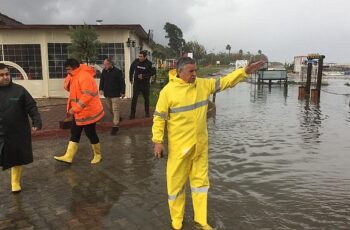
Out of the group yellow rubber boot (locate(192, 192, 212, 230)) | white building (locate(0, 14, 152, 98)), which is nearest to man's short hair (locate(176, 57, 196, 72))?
yellow rubber boot (locate(192, 192, 212, 230))

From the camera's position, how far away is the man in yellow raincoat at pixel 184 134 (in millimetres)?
4453

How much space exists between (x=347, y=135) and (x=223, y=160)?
419 centimetres

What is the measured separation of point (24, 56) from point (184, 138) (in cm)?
1493

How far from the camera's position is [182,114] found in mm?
4453

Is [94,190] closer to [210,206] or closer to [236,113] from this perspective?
[210,206]

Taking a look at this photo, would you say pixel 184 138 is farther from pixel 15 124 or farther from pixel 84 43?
pixel 84 43

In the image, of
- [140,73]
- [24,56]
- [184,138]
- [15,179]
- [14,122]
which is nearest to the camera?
[184,138]

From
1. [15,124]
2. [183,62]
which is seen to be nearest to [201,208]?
[183,62]

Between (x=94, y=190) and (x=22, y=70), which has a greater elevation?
(x=22, y=70)

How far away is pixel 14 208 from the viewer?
208 inches

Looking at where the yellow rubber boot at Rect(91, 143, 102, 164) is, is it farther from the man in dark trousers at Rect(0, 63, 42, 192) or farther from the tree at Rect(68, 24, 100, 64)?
the tree at Rect(68, 24, 100, 64)

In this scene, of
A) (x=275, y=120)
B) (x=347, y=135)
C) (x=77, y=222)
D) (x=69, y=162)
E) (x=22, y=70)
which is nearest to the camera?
(x=77, y=222)

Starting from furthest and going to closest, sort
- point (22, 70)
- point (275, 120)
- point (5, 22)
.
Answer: point (5, 22), point (22, 70), point (275, 120)

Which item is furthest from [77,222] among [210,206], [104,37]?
[104,37]
